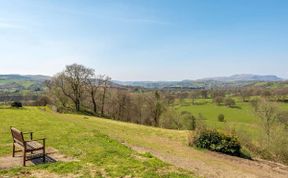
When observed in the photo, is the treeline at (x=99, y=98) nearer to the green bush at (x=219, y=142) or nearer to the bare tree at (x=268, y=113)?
the bare tree at (x=268, y=113)

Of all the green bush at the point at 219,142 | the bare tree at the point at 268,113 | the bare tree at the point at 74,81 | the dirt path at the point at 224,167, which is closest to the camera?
the dirt path at the point at 224,167

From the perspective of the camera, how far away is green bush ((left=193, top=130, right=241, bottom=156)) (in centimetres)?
1855

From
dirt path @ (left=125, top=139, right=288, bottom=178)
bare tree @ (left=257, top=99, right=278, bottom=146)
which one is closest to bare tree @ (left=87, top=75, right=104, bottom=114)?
bare tree @ (left=257, top=99, right=278, bottom=146)

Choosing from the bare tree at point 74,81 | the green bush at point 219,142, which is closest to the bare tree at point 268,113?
the green bush at point 219,142

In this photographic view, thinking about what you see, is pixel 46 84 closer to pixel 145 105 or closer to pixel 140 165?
pixel 145 105

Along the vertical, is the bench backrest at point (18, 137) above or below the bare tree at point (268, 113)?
above

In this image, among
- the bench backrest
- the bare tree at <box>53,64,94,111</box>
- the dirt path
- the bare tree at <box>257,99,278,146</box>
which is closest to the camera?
the bench backrest

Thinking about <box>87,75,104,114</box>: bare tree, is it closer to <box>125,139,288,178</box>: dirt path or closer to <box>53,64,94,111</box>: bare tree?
<box>53,64,94,111</box>: bare tree

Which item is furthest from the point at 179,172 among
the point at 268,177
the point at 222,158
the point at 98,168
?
the point at 222,158

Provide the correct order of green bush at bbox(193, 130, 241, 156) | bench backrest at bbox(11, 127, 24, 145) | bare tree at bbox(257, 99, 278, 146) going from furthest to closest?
bare tree at bbox(257, 99, 278, 146), green bush at bbox(193, 130, 241, 156), bench backrest at bbox(11, 127, 24, 145)

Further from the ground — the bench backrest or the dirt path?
the bench backrest

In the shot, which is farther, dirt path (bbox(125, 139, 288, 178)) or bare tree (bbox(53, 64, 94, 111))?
bare tree (bbox(53, 64, 94, 111))

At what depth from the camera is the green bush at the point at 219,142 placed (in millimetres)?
18547

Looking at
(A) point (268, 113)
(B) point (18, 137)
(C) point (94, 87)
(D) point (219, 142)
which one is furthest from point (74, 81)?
(B) point (18, 137)
